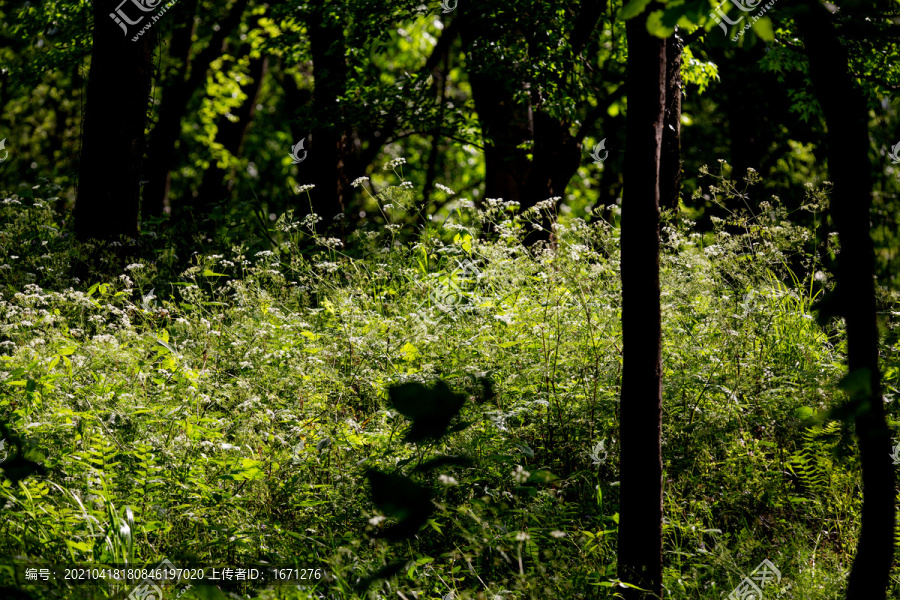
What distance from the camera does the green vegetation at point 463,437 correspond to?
3.17 m

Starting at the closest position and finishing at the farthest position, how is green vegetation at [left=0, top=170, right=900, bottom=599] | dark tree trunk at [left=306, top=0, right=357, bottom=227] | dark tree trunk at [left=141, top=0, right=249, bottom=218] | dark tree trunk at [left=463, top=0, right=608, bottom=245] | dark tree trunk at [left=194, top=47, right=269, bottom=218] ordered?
green vegetation at [left=0, top=170, right=900, bottom=599]
dark tree trunk at [left=463, top=0, right=608, bottom=245]
dark tree trunk at [left=306, top=0, right=357, bottom=227]
dark tree trunk at [left=141, top=0, right=249, bottom=218]
dark tree trunk at [left=194, top=47, right=269, bottom=218]

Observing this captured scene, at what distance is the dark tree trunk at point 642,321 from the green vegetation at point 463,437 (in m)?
0.25

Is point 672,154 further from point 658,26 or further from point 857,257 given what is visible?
point 658,26

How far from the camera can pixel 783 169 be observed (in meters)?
15.8

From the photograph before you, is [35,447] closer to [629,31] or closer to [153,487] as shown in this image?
[153,487]

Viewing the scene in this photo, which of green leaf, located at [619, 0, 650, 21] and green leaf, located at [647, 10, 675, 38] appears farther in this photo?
green leaf, located at [647, 10, 675, 38]

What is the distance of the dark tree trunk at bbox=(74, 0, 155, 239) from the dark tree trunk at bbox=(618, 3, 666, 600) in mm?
5663

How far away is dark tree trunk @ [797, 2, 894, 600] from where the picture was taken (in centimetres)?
209

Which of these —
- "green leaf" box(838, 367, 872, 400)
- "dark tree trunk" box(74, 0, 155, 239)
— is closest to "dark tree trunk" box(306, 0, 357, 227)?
"dark tree trunk" box(74, 0, 155, 239)

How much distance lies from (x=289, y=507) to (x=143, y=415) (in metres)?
1.06

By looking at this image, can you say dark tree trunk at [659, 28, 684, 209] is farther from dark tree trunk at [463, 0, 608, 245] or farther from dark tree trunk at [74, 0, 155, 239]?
dark tree trunk at [74, 0, 155, 239]

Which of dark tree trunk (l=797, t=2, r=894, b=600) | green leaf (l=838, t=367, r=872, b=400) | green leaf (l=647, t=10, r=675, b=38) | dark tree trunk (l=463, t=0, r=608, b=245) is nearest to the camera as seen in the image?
green leaf (l=838, t=367, r=872, b=400)

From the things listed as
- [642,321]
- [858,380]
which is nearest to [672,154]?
[642,321]

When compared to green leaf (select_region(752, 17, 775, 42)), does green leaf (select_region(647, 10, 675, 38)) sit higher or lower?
higher
